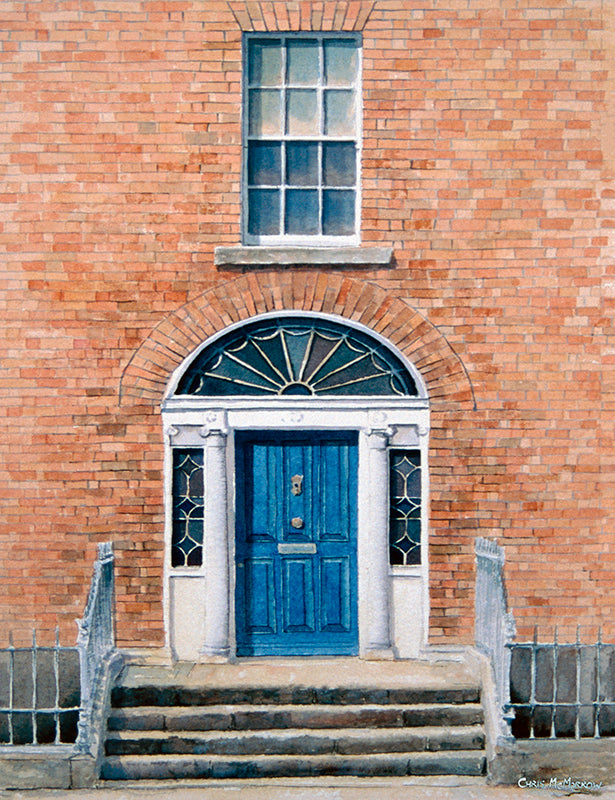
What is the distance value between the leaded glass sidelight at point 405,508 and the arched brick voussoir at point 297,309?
551mm

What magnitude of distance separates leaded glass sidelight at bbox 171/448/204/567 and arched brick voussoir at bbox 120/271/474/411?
23.3 inches

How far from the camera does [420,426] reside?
7844 millimetres

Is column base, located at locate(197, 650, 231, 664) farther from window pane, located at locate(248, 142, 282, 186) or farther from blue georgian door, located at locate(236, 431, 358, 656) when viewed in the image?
window pane, located at locate(248, 142, 282, 186)

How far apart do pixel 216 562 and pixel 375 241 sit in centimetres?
313

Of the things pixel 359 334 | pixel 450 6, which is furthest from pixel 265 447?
pixel 450 6

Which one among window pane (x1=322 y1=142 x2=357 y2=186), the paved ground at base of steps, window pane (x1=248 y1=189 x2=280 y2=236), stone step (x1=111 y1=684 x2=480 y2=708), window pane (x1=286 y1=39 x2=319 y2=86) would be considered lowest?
the paved ground at base of steps

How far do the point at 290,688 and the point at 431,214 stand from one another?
4.17 meters

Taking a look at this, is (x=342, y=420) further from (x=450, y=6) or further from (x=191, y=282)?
(x=450, y=6)

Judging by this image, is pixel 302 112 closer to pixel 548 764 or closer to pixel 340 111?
pixel 340 111

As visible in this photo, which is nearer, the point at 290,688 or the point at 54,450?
the point at 290,688

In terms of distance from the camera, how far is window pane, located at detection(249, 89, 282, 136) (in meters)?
8.00

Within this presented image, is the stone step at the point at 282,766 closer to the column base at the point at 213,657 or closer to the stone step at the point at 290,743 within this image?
the stone step at the point at 290,743

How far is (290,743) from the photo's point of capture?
678 cm

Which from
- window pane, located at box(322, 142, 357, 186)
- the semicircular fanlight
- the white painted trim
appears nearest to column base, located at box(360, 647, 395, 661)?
the white painted trim
